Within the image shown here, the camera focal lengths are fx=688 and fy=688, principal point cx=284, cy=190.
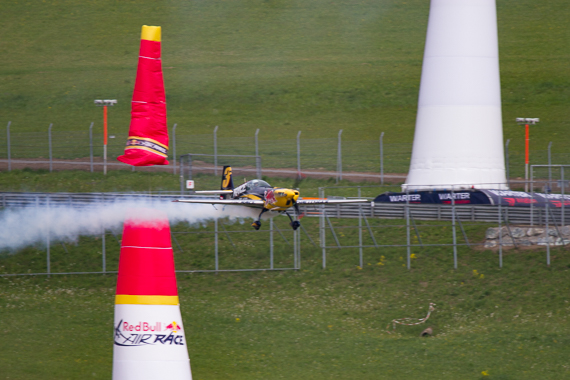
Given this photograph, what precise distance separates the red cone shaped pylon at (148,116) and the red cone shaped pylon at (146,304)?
4.66 feet

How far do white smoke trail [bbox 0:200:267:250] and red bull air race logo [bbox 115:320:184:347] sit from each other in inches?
247

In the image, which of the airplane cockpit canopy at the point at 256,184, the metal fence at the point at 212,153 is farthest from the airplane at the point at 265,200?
the metal fence at the point at 212,153

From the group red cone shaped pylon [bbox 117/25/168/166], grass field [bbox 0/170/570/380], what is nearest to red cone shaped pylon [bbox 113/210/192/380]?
red cone shaped pylon [bbox 117/25/168/166]

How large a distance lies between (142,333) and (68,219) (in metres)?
14.5

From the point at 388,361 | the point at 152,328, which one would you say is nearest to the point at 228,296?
the point at 388,361

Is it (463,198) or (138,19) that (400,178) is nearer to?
(463,198)

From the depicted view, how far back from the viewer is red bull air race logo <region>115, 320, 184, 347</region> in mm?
15164

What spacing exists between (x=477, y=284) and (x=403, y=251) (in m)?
3.91

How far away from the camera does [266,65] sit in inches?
2699

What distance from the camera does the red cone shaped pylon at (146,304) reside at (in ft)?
49.1

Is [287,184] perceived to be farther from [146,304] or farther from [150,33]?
[150,33]

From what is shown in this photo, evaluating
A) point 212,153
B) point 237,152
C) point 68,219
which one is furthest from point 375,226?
point 237,152

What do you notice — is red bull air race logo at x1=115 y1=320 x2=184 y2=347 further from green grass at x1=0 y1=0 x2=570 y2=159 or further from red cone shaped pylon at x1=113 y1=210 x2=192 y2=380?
green grass at x1=0 y1=0 x2=570 y2=159

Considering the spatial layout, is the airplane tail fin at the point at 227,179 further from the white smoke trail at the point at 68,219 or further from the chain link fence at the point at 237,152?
the chain link fence at the point at 237,152
